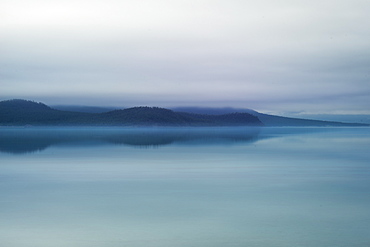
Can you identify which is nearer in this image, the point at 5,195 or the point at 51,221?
the point at 51,221

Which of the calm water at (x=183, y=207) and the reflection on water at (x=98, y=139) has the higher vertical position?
the reflection on water at (x=98, y=139)

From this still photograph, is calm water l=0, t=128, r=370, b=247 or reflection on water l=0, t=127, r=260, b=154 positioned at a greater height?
reflection on water l=0, t=127, r=260, b=154

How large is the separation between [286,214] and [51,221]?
461cm

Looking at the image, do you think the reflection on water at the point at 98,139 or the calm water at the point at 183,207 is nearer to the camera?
the calm water at the point at 183,207

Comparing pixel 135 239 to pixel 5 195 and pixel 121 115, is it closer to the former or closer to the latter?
pixel 5 195

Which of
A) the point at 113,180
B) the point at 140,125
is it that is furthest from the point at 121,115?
the point at 113,180

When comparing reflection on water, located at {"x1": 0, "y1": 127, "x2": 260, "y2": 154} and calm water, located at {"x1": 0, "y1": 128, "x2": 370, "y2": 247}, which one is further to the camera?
reflection on water, located at {"x1": 0, "y1": 127, "x2": 260, "y2": 154}

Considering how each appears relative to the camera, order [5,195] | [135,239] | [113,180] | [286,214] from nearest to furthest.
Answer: [135,239]
[286,214]
[5,195]
[113,180]

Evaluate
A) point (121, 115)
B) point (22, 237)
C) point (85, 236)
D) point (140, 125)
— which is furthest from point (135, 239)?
point (121, 115)

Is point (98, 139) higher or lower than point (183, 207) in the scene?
higher

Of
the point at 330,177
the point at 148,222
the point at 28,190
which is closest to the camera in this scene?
the point at 148,222

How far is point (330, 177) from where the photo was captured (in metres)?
14.2

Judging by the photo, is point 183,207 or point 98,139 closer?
point 183,207

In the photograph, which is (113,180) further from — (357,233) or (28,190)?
(357,233)
